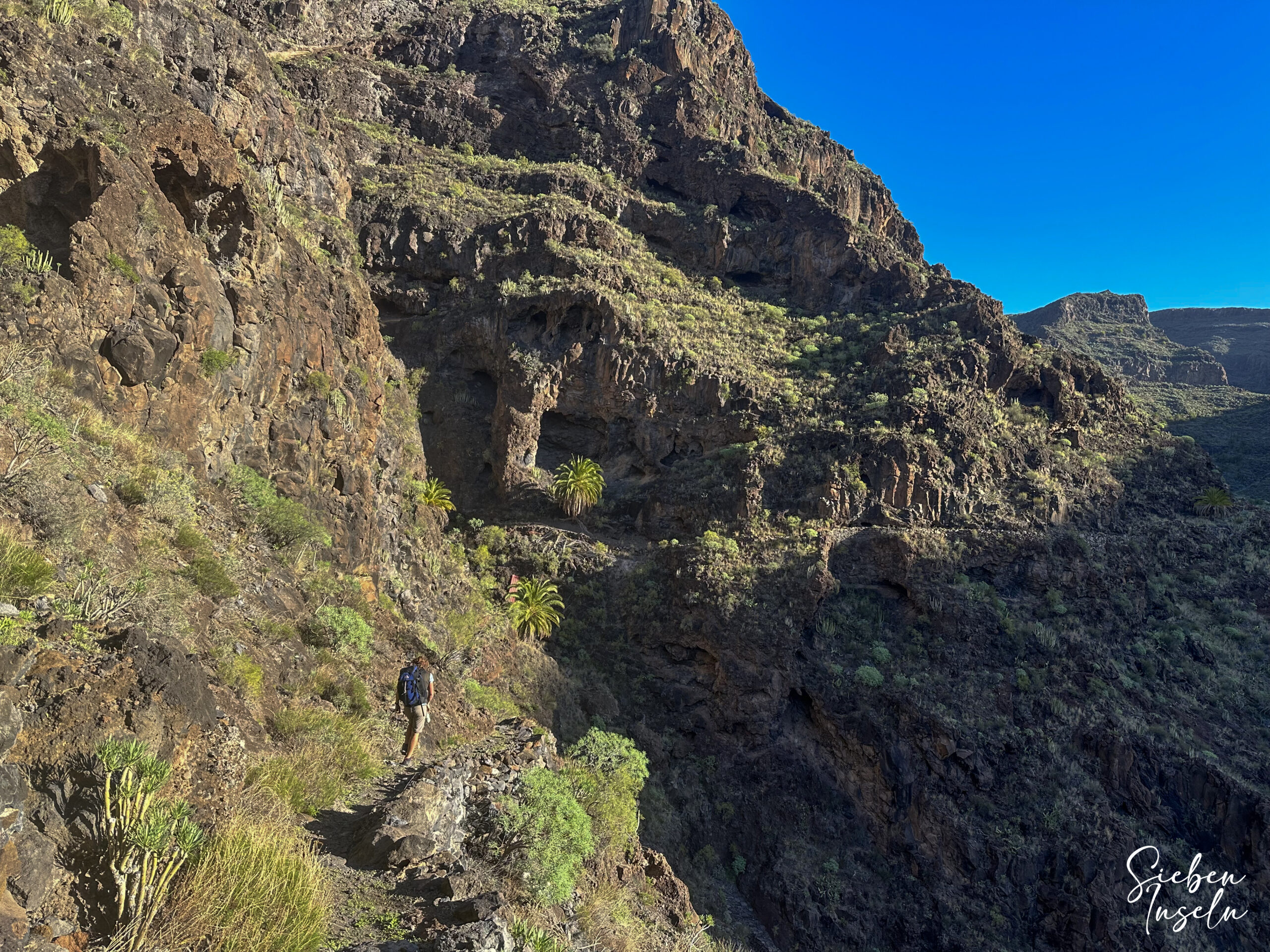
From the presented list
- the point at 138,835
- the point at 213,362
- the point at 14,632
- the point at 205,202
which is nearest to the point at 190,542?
the point at 14,632

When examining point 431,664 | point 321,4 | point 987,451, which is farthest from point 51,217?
point 321,4

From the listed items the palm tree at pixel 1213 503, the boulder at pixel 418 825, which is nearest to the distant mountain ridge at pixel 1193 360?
the palm tree at pixel 1213 503

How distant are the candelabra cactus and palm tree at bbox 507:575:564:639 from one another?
19.7 m

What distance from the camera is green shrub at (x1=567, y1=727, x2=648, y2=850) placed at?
1164 centimetres

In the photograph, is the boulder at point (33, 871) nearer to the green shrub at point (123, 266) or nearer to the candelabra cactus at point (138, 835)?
the candelabra cactus at point (138, 835)

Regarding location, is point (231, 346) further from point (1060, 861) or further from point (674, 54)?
point (674, 54)

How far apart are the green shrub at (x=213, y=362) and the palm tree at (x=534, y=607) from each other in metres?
13.5

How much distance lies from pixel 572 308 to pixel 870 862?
26.3 metres

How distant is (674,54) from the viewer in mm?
49281

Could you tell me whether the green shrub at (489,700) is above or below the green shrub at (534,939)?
below

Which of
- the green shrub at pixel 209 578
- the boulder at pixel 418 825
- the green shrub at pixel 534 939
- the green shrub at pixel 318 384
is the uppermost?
the green shrub at pixel 318 384

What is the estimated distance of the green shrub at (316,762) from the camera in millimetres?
6789

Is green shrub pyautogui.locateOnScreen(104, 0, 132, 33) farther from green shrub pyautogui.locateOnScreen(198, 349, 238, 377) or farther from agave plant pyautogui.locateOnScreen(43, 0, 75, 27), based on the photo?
green shrub pyautogui.locateOnScreen(198, 349, 238, 377)

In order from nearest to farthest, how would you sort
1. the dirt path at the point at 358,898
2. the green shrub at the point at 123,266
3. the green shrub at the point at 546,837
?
the dirt path at the point at 358,898 < the green shrub at the point at 546,837 < the green shrub at the point at 123,266
